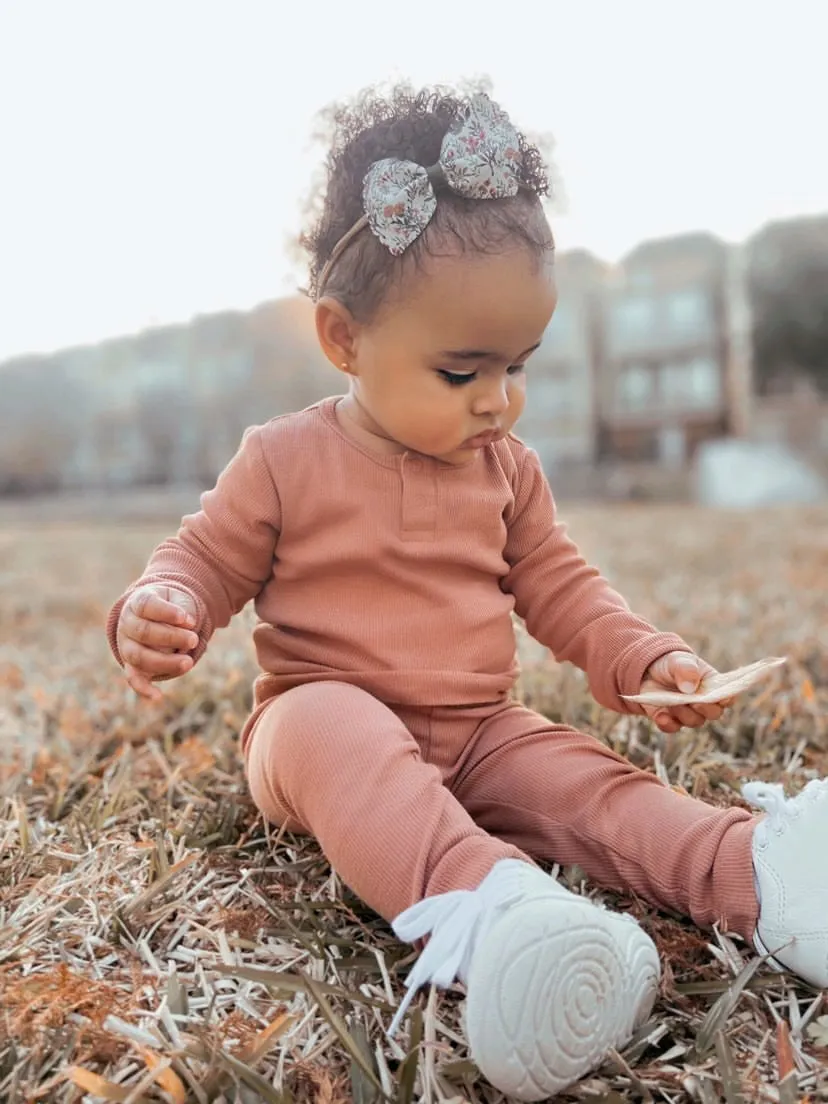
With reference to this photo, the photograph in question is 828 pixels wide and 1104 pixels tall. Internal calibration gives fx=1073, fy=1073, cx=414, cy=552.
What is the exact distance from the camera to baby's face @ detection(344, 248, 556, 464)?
3.96 feet

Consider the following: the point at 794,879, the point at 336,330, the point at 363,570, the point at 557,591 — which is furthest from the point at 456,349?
the point at 794,879

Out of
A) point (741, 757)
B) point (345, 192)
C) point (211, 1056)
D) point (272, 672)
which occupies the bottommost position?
point (741, 757)

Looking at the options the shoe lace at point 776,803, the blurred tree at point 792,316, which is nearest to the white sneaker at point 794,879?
the shoe lace at point 776,803

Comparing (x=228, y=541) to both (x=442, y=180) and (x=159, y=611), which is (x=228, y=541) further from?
(x=442, y=180)

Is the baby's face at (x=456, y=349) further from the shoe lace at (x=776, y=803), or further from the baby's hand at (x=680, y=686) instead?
the shoe lace at (x=776, y=803)

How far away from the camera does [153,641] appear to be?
1193 millimetres

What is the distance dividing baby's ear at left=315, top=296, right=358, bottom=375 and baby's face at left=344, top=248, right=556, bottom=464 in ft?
0.06

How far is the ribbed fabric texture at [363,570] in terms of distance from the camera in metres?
1.34

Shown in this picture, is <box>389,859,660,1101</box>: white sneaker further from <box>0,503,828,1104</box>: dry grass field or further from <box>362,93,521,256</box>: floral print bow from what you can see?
<box>362,93,521,256</box>: floral print bow

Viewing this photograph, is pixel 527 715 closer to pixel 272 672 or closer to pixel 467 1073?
pixel 272 672

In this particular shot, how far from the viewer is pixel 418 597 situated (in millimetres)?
1364

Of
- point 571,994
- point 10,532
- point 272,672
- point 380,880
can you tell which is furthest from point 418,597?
point 10,532

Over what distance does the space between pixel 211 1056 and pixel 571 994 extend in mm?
308

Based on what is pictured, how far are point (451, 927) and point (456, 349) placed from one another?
2.05 feet
